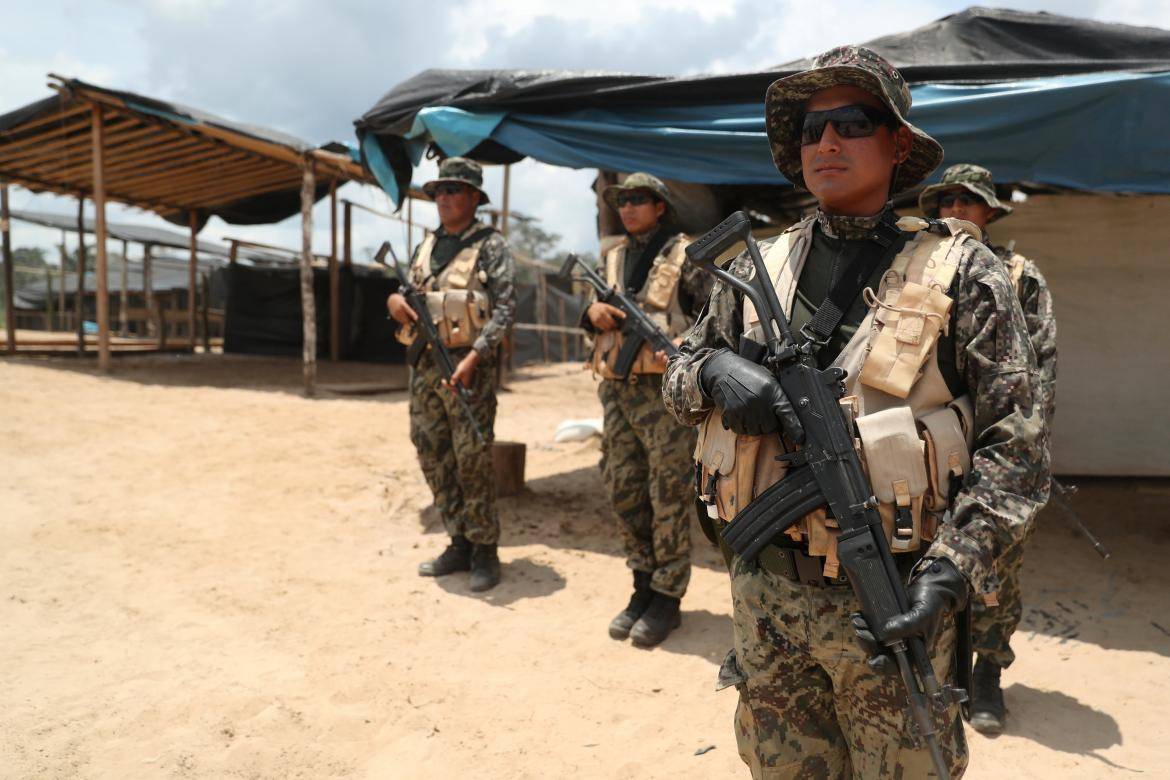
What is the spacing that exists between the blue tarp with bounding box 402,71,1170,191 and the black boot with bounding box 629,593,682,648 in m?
2.30

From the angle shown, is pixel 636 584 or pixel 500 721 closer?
pixel 500 721

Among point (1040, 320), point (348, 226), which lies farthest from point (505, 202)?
point (1040, 320)

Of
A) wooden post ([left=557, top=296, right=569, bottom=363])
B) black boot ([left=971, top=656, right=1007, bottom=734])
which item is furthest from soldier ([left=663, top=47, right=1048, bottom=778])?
wooden post ([left=557, top=296, right=569, bottom=363])

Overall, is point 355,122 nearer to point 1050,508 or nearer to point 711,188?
point 711,188

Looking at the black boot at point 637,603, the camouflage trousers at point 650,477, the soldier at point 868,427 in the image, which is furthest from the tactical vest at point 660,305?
the soldier at point 868,427

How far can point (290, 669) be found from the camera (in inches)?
126

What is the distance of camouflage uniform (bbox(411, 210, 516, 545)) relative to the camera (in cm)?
417

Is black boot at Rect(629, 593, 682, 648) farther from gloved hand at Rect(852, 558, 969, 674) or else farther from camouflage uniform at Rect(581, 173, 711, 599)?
gloved hand at Rect(852, 558, 969, 674)

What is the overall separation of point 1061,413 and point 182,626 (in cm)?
548

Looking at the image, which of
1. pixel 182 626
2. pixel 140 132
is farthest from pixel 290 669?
pixel 140 132

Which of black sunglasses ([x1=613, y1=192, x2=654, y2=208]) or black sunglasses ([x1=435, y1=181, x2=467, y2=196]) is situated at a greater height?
black sunglasses ([x1=435, y1=181, x2=467, y2=196])

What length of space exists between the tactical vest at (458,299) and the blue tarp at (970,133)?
0.98 metres

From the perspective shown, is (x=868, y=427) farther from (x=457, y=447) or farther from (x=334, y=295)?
(x=334, y=295)

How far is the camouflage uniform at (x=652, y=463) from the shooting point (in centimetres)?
353
